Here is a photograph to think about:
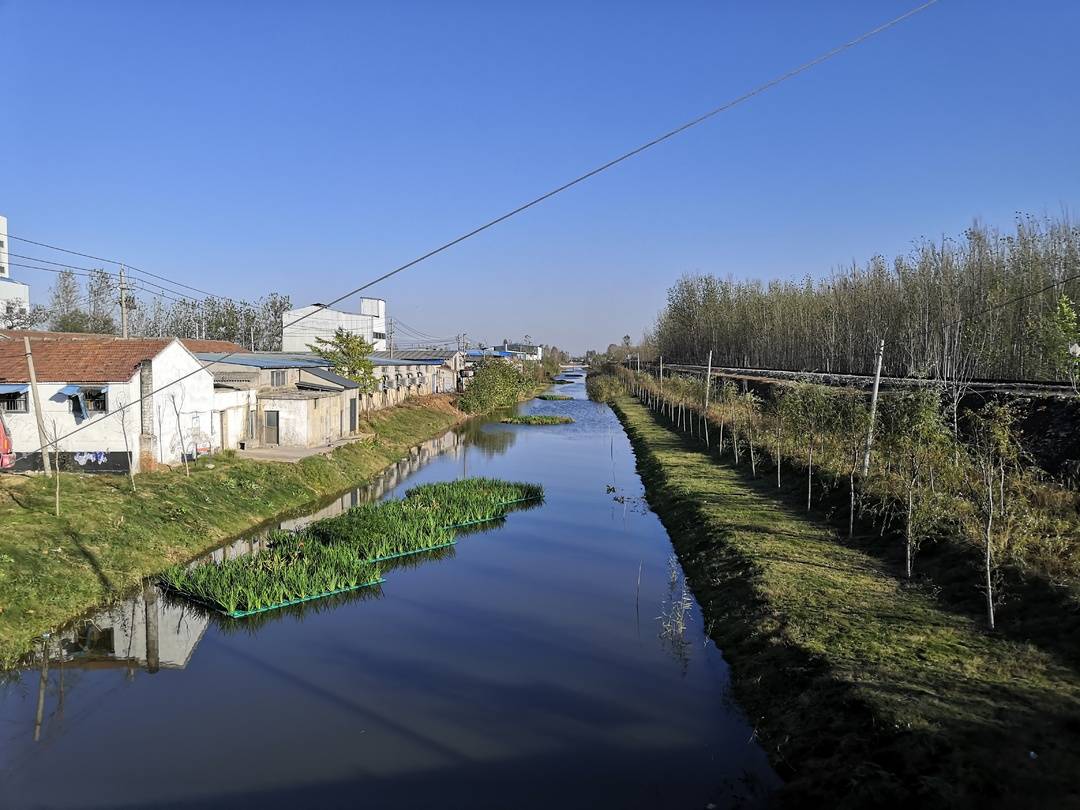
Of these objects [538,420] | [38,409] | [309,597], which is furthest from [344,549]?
[538,420]

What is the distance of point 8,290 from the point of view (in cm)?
6153

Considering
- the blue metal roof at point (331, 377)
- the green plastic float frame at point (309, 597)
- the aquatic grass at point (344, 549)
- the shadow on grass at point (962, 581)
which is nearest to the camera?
the shadow on grass at point (962, 581)

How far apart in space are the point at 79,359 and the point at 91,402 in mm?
1522

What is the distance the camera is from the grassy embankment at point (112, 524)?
42.6 feet

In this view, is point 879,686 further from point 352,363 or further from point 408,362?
point 408,362

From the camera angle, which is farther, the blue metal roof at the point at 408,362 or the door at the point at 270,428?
the blue metal roof at the point at 408,362

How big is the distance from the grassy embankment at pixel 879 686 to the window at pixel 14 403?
19.2 meters

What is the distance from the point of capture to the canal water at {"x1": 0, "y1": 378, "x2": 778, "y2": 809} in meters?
8.55

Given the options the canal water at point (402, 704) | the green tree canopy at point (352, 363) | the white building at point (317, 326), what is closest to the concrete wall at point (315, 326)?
the white building at point (317, 326)

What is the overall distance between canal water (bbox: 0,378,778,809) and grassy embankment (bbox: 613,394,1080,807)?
0.63 meters

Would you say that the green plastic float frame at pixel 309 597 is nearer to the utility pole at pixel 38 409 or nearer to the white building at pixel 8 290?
the utility pole at pixel 38 409

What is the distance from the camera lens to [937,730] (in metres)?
7.72

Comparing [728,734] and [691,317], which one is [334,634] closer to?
[728,734]

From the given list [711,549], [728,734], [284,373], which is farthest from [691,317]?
[728,734]
